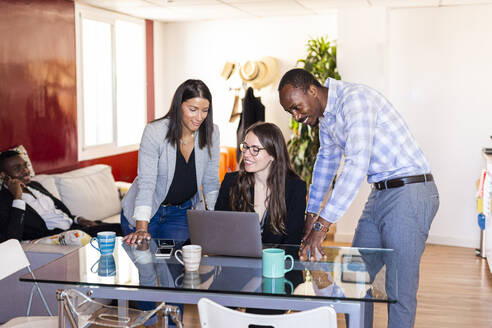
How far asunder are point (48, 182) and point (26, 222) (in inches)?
25.3

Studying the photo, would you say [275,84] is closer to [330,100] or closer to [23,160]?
[23,160]

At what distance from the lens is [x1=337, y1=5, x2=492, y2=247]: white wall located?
6.00m

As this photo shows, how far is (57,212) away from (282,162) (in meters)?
2.26

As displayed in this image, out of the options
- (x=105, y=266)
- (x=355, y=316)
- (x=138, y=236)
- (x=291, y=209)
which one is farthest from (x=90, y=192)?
(x=355, y=316)

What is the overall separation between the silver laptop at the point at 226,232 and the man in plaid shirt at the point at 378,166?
25 centimetres

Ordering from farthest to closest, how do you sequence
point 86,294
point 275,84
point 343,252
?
point 275,84 < point 343,252 < point 86,294

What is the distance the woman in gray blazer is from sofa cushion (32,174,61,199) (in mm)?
1772

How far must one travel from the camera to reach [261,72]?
7.27 metres

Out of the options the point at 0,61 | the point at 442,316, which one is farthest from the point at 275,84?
the point at 442,316

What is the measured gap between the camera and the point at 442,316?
4121 mm

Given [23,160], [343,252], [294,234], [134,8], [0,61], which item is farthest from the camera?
[134,8]

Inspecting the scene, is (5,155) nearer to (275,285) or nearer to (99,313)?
(99,313)

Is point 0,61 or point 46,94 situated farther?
point 46,94

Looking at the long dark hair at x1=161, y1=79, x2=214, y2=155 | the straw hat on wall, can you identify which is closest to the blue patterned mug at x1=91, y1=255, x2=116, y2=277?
the long dark hair at x1=161, y1=79, x2=214, y2=155
